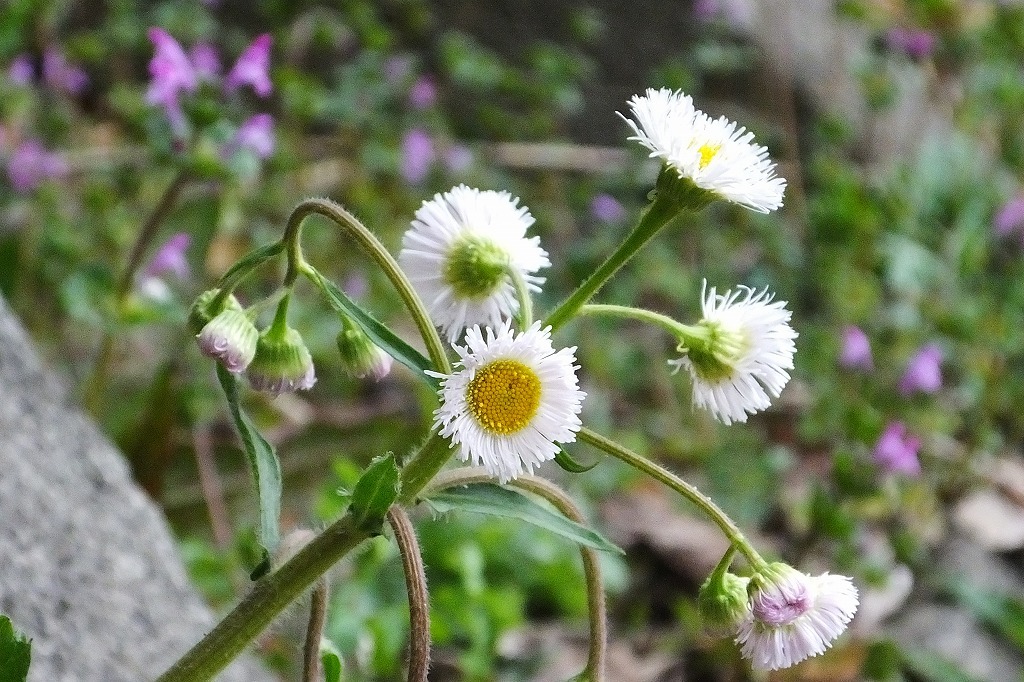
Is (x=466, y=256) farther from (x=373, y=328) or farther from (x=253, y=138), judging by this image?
(x=253, y=138)

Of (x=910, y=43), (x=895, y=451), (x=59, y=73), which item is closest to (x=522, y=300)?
(x=895, y=451)

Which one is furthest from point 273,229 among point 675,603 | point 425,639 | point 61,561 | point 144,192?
point 425,639

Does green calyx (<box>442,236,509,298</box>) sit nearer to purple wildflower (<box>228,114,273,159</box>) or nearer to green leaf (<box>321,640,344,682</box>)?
green leaf (<box>321,640,344,682</box>)

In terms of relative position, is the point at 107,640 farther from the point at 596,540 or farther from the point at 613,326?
the point at 613,326

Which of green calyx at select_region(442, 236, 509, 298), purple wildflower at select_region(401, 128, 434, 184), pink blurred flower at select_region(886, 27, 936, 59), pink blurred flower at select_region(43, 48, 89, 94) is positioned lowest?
green calyx at select_region(442, 236, 509, 298)

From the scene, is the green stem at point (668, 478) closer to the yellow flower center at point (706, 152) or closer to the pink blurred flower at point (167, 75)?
the yellow flower center at point (706, 152)

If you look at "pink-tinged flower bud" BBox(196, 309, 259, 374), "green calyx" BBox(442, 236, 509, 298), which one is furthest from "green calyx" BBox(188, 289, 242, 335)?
"green calyx" BBox(442, 236, 509, 298)
